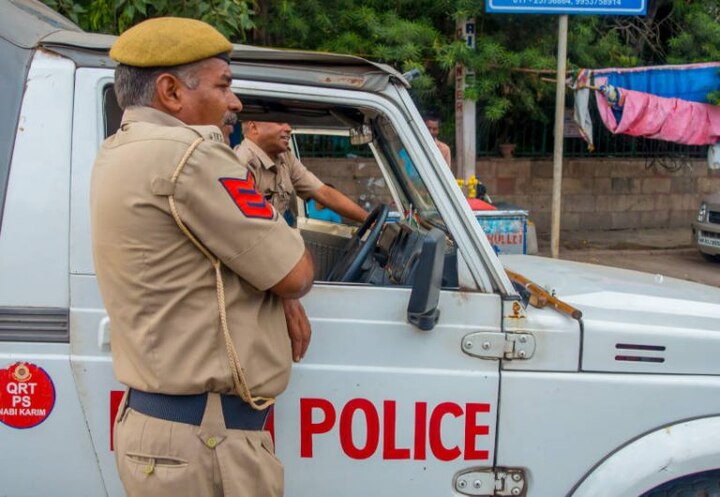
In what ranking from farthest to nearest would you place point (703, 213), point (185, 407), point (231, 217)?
1. point (703, 213)
2. point (185, 407)
3. point (231, 217)

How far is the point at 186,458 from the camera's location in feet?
5.71

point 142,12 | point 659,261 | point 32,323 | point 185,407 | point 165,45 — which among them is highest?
point 142,12

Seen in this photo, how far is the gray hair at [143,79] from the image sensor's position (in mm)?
1742

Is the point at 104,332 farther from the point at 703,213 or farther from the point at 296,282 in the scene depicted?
the point at 703,213

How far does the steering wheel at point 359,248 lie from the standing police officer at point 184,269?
29.1 inches

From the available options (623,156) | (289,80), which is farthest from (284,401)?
(623,156)

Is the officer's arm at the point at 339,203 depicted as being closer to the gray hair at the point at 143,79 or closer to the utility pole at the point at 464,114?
the gray hair at the point at 143,79

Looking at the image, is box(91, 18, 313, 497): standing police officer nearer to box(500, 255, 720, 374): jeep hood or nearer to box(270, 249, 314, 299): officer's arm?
box(270, 249, 314, 299): officer's arm

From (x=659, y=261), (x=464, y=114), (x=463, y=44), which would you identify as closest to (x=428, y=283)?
(x=463, y=44)

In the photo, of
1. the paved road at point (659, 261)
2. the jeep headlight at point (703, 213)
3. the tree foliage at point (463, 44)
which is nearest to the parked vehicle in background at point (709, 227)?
the jeep headlight at point (703, 213)

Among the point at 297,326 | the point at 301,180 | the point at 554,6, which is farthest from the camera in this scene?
the point at 554,6

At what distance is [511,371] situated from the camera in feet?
7.35

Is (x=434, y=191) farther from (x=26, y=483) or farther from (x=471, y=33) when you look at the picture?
(x=471, y=33)

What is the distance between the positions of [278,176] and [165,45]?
2.05 m
